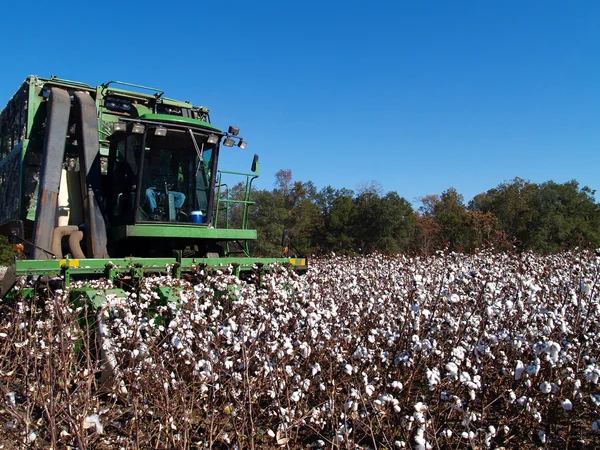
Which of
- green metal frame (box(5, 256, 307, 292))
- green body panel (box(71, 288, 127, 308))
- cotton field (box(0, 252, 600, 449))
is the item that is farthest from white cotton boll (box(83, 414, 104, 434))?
green metal frame (box(5, 256, 307, 292))

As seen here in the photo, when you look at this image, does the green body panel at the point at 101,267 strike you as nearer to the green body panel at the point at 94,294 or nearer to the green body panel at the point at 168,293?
the green body panel at the point at 168,293

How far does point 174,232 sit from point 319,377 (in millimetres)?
4155

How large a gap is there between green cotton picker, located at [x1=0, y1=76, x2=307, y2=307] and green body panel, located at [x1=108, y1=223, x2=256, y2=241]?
0.01 meters

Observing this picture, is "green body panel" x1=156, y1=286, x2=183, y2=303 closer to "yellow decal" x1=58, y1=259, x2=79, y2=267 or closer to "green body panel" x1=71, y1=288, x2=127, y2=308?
"green body panel" x1=71, y1=288, x2=127, y2=308

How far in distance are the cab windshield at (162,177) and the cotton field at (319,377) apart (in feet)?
8.39

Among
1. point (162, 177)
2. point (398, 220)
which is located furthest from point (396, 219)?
point (162, 177)

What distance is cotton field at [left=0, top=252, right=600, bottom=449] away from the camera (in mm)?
3586

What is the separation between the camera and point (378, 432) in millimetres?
4461

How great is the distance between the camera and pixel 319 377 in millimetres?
4316

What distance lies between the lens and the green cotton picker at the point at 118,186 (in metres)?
7.79

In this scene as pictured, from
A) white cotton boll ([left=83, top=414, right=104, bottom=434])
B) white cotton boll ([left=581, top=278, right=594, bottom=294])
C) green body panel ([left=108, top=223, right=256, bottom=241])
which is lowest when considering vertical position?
white cotton boll ([left=83, top=414, right=104, bottom=434])


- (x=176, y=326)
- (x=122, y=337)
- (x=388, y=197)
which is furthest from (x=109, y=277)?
(x=388, y=197)

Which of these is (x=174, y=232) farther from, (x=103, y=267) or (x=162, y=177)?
(x=103, y=267)

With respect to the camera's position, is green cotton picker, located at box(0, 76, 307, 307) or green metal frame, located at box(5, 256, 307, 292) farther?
green cotton picker, located at box(0, 76, 307, 307)
